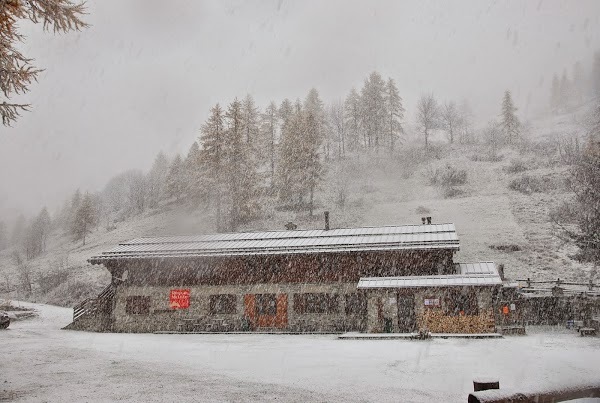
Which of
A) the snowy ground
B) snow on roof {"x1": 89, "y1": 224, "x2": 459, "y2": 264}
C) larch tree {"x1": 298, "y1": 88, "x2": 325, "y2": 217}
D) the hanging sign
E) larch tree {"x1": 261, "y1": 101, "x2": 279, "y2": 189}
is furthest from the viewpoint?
larch tree {"x1": 261, "y1": 101, "x2": 279, "y2": 189}

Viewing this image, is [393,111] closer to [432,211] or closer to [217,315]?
[432,211]

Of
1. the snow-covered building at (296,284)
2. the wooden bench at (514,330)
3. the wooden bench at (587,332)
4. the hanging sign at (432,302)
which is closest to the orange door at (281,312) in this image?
the snow-covered building at (296,284)

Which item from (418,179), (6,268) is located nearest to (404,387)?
(418,179)

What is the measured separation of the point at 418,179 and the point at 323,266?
39.9 m

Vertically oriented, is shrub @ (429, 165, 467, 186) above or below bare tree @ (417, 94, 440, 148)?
below

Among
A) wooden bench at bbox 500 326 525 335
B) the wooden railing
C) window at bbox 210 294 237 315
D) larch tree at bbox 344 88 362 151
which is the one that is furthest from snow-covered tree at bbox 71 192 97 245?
the wooden railing

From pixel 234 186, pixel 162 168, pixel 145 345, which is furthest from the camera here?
pixel 162 168

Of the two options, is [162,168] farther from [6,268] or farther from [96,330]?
[96,330]

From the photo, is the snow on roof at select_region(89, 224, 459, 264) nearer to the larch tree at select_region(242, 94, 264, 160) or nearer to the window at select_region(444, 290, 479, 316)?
the window at select_region(444, 290, 479, 316)

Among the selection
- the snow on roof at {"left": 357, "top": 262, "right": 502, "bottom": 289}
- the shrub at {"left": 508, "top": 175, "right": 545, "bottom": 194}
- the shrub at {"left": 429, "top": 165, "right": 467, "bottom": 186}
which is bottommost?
the snow on roof at {"left": 357, "top": 262, "right": 502, "bottom": 289}

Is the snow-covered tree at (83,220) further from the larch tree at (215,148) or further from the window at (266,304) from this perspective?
the window at (266,304)

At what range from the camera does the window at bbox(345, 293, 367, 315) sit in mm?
24719

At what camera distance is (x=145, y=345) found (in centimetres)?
1917

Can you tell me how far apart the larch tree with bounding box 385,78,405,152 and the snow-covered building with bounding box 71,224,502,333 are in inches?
2020
